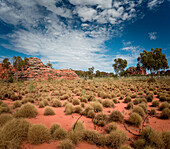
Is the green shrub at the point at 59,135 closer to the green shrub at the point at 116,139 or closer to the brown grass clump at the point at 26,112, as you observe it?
the green shrub at the point at 116,139

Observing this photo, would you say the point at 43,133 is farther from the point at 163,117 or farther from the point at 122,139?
the point at 163,117

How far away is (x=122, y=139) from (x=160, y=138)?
141 centimetres

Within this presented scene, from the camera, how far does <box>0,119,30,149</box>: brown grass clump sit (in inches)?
112

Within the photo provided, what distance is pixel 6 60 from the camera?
32938 mm

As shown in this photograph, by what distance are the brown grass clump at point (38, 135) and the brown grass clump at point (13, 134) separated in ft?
0.96

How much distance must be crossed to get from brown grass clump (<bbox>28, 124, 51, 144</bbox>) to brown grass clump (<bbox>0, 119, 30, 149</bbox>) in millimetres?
293

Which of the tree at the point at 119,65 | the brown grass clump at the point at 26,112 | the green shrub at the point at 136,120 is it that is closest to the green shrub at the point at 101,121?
the green shrub at the point at 136,120

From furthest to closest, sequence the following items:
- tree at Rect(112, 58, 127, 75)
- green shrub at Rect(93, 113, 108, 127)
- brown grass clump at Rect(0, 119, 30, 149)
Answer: tree at Rect(112, 58, 127, 75), green shrub at Rect(93, 113, 108, 127), brown grass clump at Rect(0, 119, 30, 149)

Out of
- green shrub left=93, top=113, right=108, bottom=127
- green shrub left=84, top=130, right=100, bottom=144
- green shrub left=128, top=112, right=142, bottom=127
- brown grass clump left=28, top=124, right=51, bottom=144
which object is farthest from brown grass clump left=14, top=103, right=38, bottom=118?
green shrub left=128, top=112, right=142, bottom=127

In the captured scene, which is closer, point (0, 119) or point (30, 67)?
point (0, 119)

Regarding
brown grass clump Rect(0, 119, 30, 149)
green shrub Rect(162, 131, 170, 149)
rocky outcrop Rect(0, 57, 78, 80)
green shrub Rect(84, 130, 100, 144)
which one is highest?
rocky outcrop Rect(0, 57, 78, 80)

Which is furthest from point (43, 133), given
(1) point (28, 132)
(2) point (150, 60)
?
(2) point (150, 60)

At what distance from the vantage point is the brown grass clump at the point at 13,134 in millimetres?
2857

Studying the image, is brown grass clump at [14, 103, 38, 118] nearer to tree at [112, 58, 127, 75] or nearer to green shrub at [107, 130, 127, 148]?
green shrub at [107, 130, 127, 148]
